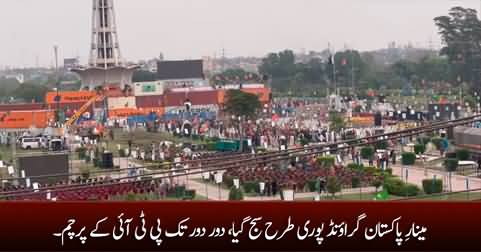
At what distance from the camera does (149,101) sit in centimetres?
4134

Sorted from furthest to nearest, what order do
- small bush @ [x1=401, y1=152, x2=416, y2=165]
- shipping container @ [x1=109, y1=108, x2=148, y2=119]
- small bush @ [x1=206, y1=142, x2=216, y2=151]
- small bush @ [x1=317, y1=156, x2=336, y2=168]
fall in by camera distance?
shipping container @ [x1=109, y1=108, x2=148, y2=119] → small bush @ [x1=206, y1=142, x2=216, y2=151] → small bush @ [x1=401, y1=152, x2=416, y2=165] → small bush @ [x1=317, y1=156, x2=336, y2=168]

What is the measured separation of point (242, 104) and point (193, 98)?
9.32 metres

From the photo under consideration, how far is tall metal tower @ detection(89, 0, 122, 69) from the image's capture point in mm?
48594

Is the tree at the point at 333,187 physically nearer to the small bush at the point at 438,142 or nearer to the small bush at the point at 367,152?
the small bush at the point at 367,152

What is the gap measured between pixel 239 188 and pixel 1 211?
11.6 m

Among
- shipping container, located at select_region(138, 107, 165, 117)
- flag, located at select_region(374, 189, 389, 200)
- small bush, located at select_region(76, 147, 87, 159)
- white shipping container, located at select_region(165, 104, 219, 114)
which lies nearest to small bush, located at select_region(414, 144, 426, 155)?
flag, located at select_region(374, 189, 389, 200)

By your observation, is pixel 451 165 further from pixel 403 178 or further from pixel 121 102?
pixel 121 102

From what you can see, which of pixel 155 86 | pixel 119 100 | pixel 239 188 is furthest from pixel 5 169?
pixel 155 86

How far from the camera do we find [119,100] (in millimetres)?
40438

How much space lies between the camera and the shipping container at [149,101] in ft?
134

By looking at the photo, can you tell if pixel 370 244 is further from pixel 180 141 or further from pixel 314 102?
pixel 314 102

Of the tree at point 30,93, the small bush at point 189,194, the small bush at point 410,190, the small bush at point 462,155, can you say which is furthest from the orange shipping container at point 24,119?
the small bush at point 410,190

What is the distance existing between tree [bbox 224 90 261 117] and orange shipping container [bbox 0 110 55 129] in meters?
5.52

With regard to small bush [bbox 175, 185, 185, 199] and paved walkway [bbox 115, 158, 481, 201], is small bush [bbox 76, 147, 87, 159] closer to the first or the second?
paved walkway [bbox 115, 158, 481, 201]
